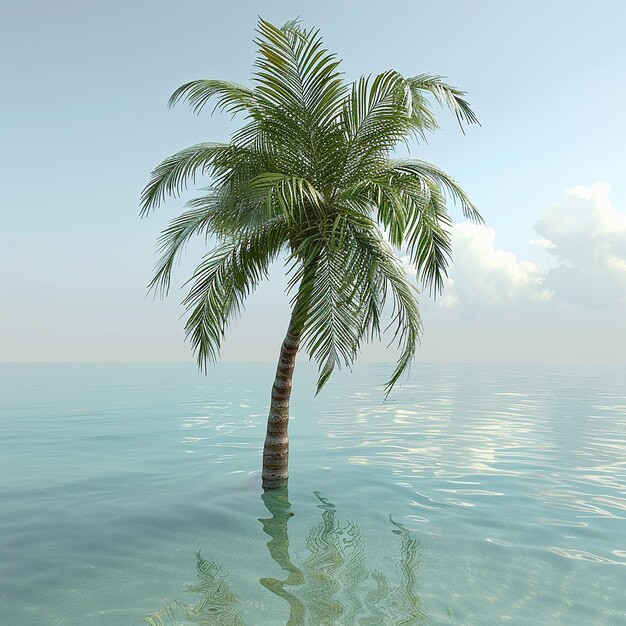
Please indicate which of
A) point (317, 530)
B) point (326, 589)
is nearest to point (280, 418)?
point (317, 530)

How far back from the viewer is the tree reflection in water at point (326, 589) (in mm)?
6746

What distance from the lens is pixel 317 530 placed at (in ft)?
34.2

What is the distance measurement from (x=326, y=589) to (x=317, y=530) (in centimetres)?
285

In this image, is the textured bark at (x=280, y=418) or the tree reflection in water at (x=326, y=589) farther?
the textured bark at (x=280, y=418)

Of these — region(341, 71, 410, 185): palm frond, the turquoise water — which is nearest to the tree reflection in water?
the turquoise water

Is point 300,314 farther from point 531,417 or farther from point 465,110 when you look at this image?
point 531,417

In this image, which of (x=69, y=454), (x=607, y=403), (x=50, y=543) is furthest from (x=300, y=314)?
(x=607, y=403)

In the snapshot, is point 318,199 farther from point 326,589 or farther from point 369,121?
point 326,589

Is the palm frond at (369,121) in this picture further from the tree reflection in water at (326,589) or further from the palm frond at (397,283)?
the tree reflection in water at (326,589)

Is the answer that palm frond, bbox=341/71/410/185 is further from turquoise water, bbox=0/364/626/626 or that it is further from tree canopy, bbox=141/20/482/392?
turquoise water, bbox=0/364/626/626

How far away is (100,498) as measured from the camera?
12961 millimetres

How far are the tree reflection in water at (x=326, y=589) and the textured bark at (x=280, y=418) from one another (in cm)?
269

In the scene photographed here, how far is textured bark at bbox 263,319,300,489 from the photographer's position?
39.7 ft

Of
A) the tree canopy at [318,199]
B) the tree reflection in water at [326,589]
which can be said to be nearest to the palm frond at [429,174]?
the tree canopy at [318,199]
